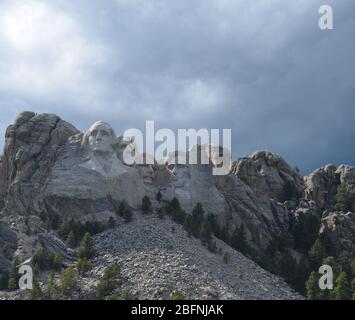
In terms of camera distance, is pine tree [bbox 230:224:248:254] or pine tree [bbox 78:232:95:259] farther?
pine tree [bbox 230:224:248:254]

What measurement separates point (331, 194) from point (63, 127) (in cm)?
3902

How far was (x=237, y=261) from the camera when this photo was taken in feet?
320

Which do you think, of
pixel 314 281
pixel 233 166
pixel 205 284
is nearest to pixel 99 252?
pixel 205 284

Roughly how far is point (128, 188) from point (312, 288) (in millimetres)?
27633

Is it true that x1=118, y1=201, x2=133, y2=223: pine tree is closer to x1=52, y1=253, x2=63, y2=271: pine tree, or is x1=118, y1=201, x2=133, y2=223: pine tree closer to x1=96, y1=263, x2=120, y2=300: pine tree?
x1=52, y1=253, x2=63, y2=271: pine tree

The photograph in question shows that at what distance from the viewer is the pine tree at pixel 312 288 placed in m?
91.3

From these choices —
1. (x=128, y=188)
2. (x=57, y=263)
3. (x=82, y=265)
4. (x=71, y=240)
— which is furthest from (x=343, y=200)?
(x=57, y=263)

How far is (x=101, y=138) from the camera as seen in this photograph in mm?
109312

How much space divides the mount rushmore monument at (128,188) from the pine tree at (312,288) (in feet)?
19.6

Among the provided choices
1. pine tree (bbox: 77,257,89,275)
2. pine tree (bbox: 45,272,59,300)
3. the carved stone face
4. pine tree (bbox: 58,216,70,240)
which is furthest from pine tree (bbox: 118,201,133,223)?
pine tree (bbox: 45,272,59,300)

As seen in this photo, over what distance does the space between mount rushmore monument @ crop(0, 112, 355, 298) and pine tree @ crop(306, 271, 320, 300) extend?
5.99 meters

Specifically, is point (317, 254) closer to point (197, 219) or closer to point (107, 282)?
point (197, 219)

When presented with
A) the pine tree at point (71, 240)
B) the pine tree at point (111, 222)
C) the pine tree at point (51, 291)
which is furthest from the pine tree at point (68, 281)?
the pine tree at point (111, 222)

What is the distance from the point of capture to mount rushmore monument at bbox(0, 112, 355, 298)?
342 feet
